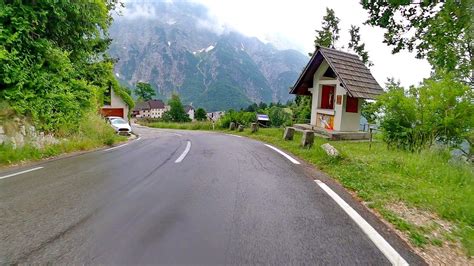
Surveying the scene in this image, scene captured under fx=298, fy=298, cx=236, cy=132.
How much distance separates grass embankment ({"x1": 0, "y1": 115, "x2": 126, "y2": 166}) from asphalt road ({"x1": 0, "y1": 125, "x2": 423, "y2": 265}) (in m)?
1.60

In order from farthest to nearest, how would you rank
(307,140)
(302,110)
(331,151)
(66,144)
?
(302,110) < (307,140) < (66,144) < (331,151)

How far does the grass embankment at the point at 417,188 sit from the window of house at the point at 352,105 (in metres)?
10.1

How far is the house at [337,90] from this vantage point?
701 inches

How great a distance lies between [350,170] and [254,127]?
16513 mm

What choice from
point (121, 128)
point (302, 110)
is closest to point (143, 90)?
point (121, 128)

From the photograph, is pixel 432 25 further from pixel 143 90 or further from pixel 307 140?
pixel 143 90

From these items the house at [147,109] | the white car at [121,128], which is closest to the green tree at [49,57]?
the white car at [121,128]

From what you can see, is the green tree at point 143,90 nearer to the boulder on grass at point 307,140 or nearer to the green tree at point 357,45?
the green tree at point 357,45

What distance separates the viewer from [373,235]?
137 inches

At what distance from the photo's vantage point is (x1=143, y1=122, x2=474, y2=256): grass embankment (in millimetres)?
3773

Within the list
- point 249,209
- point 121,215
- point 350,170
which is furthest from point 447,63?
point 121,215

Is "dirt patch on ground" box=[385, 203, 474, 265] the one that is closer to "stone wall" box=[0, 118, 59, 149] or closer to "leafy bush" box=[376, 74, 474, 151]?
→ "leafy bush" box=[376, 74, 474, 151]

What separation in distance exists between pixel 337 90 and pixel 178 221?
57.9 ft

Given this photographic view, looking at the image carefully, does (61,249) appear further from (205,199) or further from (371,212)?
(371,212)
